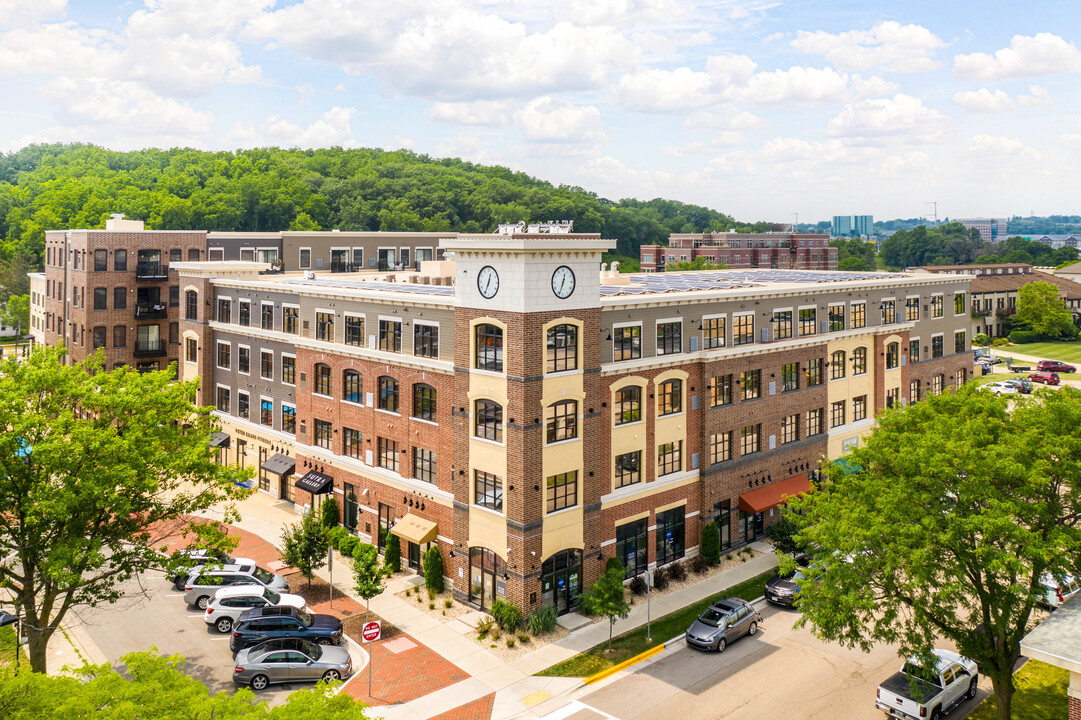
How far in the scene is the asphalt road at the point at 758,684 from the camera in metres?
28.1

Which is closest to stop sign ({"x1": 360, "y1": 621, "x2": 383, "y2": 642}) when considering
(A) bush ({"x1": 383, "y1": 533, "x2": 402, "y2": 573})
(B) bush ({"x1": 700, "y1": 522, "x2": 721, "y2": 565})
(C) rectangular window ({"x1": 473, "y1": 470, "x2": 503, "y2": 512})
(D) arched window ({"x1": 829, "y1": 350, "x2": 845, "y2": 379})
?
(C) rectangular window ({"x1": 473, "y1": 470, "x2": 503, "y2": 512})

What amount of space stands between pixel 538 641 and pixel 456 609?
496 cm

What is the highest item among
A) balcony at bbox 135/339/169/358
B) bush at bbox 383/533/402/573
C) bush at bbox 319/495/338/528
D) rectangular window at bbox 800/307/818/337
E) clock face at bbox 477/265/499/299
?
clock face at bbox 477/265/499/299

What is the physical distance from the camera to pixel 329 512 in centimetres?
4528

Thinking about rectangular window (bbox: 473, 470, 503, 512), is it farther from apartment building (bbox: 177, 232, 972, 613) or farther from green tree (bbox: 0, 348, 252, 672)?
green tree (bbox: 0, 348, 252, 672)

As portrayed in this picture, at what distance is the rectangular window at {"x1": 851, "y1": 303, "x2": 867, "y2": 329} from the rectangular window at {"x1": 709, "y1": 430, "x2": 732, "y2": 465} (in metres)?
14.8

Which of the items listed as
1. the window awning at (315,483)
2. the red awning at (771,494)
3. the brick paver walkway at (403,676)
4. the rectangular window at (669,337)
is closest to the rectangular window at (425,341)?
the rectangular window at (669,337)

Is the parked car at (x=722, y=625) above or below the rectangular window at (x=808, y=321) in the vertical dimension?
below

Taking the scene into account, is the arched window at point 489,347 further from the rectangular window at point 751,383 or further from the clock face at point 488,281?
the rectangular window at point 751,383

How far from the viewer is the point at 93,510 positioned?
26.4 meters

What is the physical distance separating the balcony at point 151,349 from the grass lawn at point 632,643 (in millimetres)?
50869

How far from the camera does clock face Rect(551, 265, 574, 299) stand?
35000mm

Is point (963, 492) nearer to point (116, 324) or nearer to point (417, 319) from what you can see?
point (417, 319)

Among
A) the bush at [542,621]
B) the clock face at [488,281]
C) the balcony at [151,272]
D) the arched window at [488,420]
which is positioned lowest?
the bush at [542,621]
